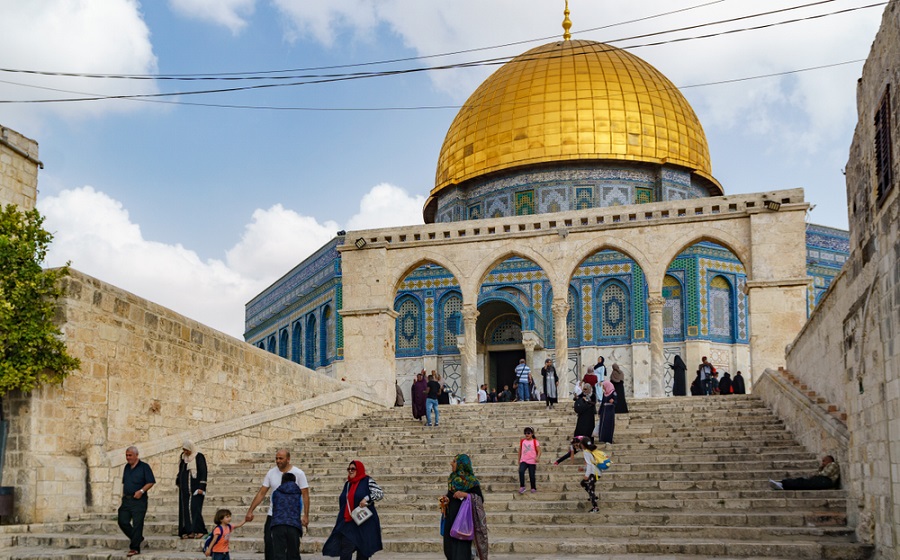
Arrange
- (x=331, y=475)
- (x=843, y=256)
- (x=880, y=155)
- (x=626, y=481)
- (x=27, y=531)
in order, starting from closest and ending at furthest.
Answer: (x=880, y=155), (x=27, y=531), (x=626, y=481), (x=331, y=475), (x=843, y=256)

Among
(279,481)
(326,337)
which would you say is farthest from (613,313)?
(279,481)

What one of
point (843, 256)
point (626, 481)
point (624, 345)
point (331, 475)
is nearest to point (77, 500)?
point (331, 475)

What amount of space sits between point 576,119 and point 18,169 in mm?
16165

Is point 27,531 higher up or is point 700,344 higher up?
point 700,344

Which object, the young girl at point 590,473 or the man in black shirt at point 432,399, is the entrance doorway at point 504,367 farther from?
the young girl at point 590,473

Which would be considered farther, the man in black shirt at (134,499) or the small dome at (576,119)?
the small dome at (576,119)

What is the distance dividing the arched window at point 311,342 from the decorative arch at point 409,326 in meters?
3.80

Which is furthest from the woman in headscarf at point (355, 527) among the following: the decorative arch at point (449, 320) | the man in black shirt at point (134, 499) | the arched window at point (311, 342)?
the arched window at point (311, 342)

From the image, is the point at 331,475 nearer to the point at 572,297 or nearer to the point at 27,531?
the point at 27,531

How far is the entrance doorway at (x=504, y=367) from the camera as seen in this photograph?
26906mm

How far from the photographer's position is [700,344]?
2602 centimetres

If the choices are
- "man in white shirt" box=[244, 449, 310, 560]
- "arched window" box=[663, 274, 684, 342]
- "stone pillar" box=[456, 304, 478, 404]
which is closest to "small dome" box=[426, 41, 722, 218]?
"arched window" box=[663, 274, 684, 342]

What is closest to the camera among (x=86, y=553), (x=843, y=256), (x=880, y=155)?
(x=880, y=155)

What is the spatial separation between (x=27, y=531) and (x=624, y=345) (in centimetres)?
1878
